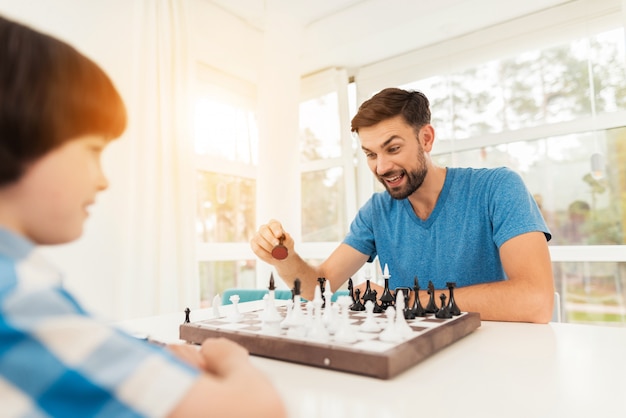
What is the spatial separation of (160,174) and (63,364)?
283cm

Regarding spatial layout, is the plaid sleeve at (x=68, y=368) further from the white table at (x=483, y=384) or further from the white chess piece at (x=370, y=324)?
the white chess piece at (x=370, y=324)

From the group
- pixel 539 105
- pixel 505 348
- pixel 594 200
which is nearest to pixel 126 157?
pixel 505 348

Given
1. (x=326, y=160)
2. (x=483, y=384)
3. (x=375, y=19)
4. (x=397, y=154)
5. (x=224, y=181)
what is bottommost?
(x=483, y=384)

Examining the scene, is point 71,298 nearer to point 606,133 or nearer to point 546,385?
point 546,385

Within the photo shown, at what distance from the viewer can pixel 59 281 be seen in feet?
1.54

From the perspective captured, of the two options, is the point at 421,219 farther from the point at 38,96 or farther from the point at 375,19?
the point at 375,19

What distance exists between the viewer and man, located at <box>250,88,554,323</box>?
5.45 feet

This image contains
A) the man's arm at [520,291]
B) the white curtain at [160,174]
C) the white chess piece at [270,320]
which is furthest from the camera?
the white curtain at [160,174]

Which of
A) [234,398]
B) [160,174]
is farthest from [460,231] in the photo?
[160,174]

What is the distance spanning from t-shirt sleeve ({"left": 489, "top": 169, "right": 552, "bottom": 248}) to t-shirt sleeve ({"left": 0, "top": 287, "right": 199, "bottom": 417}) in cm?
145

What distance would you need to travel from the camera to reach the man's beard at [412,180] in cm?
188

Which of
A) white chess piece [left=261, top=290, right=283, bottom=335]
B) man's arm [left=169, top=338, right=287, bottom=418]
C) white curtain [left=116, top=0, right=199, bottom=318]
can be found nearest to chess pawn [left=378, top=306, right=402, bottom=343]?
white chess piece [left=261, top=290, right=283, bottom=335]

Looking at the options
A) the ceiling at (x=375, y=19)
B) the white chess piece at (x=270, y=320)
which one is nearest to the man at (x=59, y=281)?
the white chess piece at (x=270, y=320)

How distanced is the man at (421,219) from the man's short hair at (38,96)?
1.18 meters
